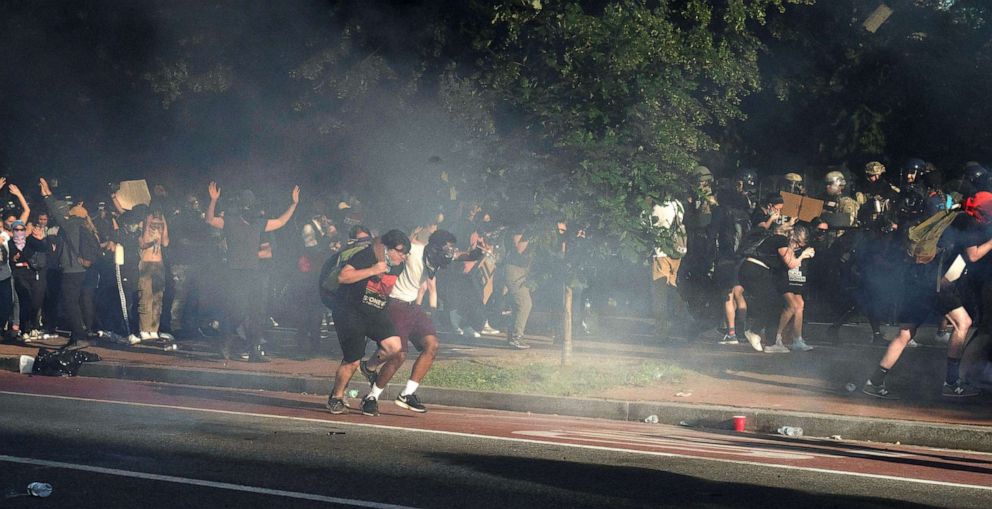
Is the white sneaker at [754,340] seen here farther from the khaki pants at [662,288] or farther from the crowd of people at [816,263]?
the khaki pants at [662,288]

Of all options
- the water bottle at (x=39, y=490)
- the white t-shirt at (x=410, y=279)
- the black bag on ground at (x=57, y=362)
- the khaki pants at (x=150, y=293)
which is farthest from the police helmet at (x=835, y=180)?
the water bottle at (x=39, y=490)

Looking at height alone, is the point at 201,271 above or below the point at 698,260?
below

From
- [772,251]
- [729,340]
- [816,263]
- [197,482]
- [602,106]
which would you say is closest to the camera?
[197,482]

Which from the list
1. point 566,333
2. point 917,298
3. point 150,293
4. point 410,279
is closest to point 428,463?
point 410,279

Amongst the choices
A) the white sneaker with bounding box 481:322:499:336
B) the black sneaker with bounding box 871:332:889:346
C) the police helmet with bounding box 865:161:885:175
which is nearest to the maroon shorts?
the black sneaker with bounding box 871:332:889:346

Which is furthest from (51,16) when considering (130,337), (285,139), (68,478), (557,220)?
(68,478)

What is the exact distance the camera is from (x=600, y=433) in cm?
1086

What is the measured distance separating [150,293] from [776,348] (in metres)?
7.45

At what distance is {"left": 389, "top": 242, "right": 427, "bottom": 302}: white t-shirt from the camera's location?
12.0 meters

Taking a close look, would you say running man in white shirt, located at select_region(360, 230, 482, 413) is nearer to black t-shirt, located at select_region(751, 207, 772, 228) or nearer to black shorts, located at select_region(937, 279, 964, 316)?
black shorts, located at select_region(937, 279, 964, 316)

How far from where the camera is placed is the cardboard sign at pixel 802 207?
1744 centimetres

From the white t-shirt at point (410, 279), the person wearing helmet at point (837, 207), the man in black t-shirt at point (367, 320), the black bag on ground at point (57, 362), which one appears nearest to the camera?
the man in black t-shirt at point (367, 320)

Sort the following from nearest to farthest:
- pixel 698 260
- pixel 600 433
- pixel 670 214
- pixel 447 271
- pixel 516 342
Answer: pixel 600 433 < pixel 670 214 < pixel 516 342 < pixel 698 260 < pixel 447 271

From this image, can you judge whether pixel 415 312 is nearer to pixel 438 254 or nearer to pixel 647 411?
pixel 438 254
